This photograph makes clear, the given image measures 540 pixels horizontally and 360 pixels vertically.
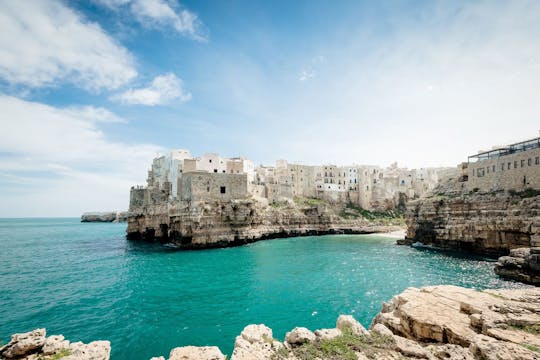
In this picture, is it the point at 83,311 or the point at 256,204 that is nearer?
the point at 83,311

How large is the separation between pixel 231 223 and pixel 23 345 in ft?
133

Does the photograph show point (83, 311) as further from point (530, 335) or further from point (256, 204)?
point (256, 204)

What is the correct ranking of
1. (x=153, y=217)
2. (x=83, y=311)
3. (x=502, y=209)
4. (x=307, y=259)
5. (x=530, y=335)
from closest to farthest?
(x=530, y=335) → (x=83, y=311) → (x=502, y=209) → (x=307, y=259) → (x=153, y=217)

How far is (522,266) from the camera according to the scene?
73.8 feet

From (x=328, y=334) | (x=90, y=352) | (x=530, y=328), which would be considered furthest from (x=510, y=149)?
(x=90, y=352)

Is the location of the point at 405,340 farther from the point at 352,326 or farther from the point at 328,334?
the point at 328,334

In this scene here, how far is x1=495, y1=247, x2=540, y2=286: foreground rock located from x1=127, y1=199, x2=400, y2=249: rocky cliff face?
122 feet

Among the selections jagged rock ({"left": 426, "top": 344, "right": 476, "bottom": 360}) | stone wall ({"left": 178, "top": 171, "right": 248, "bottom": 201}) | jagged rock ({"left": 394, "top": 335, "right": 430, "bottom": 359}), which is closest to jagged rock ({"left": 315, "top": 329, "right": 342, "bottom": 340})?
jagged rock ({"left": 394, "top": 335, "right": 430, "bottom": 359})

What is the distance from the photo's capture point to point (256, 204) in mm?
56594

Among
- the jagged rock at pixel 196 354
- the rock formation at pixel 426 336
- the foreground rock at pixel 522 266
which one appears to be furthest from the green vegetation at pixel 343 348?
the foreground rock at pixel 522 266

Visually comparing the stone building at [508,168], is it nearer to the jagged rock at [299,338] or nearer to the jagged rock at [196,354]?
the jagged rock at [299,338]

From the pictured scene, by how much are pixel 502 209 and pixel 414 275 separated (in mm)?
16541

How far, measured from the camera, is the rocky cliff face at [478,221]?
95.4ft

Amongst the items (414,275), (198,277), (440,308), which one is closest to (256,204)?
(198,277)
